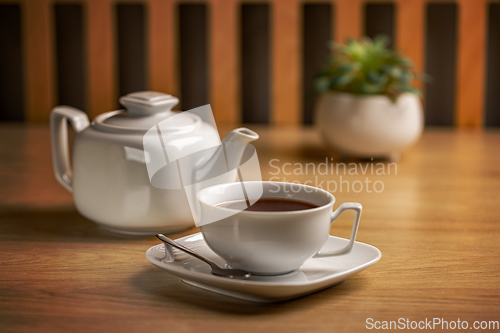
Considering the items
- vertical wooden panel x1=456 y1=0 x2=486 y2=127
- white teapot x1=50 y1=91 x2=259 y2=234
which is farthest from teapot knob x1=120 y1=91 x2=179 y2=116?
vertical wooden panel x1=456 y1=0 x2=486 y2=127

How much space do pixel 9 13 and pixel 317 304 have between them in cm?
196

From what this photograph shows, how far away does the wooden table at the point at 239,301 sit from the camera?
1.51 ft

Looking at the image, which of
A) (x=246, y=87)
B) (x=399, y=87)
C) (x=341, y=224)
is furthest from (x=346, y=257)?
(x=246, y=87)

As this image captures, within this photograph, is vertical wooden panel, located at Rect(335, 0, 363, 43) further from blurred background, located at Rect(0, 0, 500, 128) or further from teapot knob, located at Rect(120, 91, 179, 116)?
teapot knob, located at Rect(120, 91, 179, 116)

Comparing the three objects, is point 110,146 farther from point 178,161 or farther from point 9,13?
point 9,13

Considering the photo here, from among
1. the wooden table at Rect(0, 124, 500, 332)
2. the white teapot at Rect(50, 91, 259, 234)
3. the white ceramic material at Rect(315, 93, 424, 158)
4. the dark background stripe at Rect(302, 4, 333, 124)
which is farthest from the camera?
the dark background stripe at Rect(302, 4, 333, 124)

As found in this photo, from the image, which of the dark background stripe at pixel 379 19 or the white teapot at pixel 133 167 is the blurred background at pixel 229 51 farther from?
Answer: the white teapot at pixel 133 167

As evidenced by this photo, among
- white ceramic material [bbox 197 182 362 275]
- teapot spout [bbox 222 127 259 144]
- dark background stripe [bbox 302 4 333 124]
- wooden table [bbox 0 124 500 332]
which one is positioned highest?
dark background stripe [bbox 302 4 333 124]

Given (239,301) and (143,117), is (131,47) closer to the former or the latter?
(143,117)

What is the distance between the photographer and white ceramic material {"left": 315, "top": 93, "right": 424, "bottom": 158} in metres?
1.19

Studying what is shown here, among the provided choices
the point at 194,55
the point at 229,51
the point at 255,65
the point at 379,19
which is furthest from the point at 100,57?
the point at 379,19

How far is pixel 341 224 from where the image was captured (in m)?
0.76

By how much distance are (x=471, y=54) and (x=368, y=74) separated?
88 centimetres

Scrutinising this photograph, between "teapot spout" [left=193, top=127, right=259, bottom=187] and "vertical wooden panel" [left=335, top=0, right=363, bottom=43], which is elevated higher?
"vertical wooden panel" [left=335, top=0, right=363, bottom=43]
